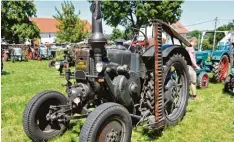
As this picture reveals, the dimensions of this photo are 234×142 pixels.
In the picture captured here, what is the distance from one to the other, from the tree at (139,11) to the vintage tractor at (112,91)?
105 ft

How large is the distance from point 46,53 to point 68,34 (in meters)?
2.76

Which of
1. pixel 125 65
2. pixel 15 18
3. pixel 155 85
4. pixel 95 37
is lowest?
pixel 155 85

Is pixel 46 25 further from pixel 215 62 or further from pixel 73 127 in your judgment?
pixel 73 127

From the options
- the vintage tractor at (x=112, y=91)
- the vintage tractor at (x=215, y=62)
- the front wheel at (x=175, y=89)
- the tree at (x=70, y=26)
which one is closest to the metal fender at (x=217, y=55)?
the vintage tractor at (x=215, y=62)

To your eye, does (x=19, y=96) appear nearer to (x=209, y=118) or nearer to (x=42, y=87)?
(x=42, y=87)

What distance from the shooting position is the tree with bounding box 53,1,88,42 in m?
26.6

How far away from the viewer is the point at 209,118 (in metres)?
5.86

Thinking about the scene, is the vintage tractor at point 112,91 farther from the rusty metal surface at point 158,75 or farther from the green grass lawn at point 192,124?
the green grass lawn at point 192,124

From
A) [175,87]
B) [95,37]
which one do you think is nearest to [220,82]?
[175,87]

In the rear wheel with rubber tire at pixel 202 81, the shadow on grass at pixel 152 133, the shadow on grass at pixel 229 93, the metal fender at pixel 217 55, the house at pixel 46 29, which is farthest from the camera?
the house at pixel 46 29

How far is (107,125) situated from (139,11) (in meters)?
36.1

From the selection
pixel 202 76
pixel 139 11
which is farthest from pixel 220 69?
pixel 139 11

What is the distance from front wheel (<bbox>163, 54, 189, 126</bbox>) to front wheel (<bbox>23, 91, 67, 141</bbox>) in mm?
1831

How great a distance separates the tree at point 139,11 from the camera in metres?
38.3
